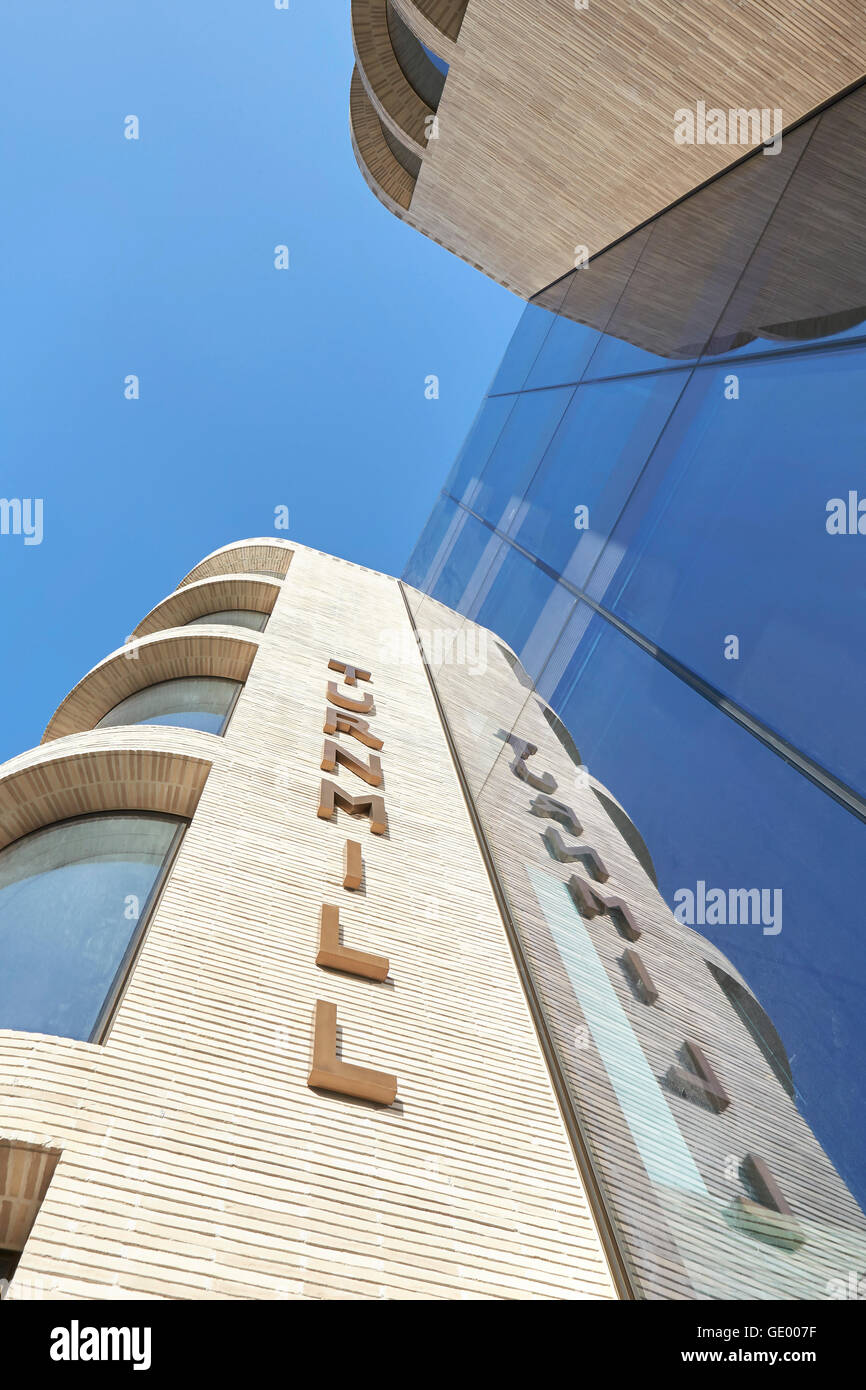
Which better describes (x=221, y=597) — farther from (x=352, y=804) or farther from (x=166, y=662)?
(x=352, y=804)

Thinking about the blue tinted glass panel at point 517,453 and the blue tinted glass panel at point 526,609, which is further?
the blue tinted glass panel at point 517,453

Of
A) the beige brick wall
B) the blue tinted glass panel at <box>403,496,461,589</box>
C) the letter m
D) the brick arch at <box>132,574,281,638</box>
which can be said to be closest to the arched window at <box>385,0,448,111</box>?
the blue tinted glass panel at <box>403,496,461,589</box>

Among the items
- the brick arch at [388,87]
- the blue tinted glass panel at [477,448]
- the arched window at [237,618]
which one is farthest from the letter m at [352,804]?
the arched window at [237,618]

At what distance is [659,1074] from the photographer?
16.6 ft

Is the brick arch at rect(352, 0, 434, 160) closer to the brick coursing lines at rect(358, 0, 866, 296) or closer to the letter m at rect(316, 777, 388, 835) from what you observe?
the brick coursing lines at rect(358, 0, 866, 296)

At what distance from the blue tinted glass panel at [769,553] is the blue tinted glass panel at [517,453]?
4953 mm

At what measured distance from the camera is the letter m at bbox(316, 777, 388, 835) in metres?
8.81

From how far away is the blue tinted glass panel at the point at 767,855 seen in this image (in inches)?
131

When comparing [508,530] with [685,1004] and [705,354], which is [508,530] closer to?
[705,354]

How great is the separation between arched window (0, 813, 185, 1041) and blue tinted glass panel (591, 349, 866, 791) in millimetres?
4436

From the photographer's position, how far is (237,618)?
56.9 ft

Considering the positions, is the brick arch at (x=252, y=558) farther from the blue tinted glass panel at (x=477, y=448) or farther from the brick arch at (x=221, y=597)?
the blue tinted glass panel at (x=477, y=448)

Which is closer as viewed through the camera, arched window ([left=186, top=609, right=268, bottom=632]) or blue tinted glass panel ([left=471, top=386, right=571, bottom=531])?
blue tinted glass panel ([left=471, top=386, right=571, bottom=531])
